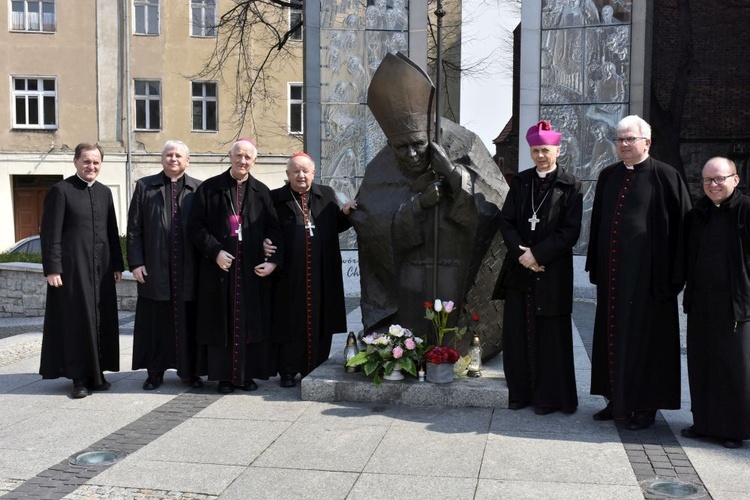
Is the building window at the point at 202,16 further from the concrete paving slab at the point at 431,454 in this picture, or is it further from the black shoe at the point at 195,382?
the concrete paving slab at the point at 431,454

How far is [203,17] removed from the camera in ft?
81.9

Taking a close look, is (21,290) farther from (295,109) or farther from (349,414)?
(295,109)

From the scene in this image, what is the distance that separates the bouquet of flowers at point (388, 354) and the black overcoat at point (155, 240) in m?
1.45

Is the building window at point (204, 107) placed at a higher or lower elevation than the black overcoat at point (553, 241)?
higher

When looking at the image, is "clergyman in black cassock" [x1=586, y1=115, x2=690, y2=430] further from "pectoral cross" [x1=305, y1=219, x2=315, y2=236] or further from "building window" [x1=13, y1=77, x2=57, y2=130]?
"building window" [x1=13, y1=77, x2=57, y2=130]

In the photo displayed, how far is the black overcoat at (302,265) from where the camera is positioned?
6387 mm

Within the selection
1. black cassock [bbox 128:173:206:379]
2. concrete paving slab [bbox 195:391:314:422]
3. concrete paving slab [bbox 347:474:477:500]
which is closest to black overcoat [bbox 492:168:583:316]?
concrete paving slab [bbox 347:474:477:500]

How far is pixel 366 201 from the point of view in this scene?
6410mm

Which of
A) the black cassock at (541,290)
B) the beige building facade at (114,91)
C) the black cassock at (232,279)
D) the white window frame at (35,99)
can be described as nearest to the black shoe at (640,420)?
the black cassock at (541,290)

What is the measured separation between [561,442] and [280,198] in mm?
2873

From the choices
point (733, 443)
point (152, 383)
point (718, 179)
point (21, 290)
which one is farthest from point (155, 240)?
point (21, 290)

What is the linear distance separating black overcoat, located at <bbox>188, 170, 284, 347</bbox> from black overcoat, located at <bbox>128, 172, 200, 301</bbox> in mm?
104

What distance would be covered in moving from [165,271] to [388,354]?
184 centimetres

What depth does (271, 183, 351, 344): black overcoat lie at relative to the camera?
639 cm
